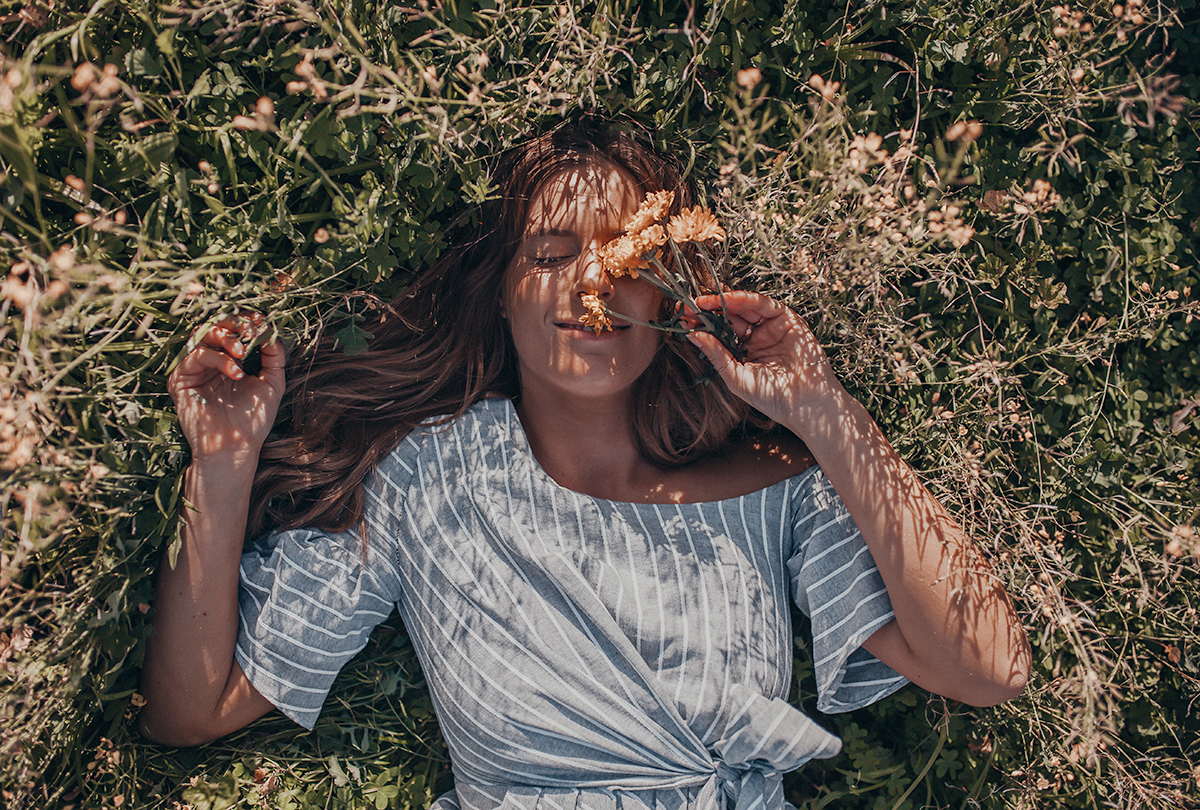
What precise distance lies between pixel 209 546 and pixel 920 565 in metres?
1.99

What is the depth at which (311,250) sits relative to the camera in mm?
2092

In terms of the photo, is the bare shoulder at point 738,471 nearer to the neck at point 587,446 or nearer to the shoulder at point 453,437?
the neck at point 587,446

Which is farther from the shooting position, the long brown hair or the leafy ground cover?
the long brown hair

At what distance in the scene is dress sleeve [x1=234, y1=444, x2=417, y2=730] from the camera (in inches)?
85.1

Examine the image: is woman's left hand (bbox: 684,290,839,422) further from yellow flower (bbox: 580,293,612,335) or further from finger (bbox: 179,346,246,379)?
finger (bbox: 179,346,246,379)

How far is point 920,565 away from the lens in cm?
205

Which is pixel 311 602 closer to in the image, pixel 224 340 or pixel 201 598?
pixel 201 598

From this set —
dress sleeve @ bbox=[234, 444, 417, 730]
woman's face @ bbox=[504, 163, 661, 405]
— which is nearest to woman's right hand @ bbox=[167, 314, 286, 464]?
dress sleeve @ bbox=[234, 444, 417, 730]

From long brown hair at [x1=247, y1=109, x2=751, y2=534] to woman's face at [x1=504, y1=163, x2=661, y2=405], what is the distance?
0.10 meters

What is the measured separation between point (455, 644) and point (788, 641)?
1.00 m

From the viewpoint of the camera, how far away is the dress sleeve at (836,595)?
216 cm

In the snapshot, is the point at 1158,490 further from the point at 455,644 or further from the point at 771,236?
the point at 455,644

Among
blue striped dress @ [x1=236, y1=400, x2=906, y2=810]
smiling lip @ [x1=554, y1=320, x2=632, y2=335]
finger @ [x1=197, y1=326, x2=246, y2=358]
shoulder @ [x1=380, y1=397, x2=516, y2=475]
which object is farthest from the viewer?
shoulder @ [x1=380, y1=397, x2=516, y2=475]

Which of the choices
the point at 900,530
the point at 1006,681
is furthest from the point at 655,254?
the point at 1006,681
